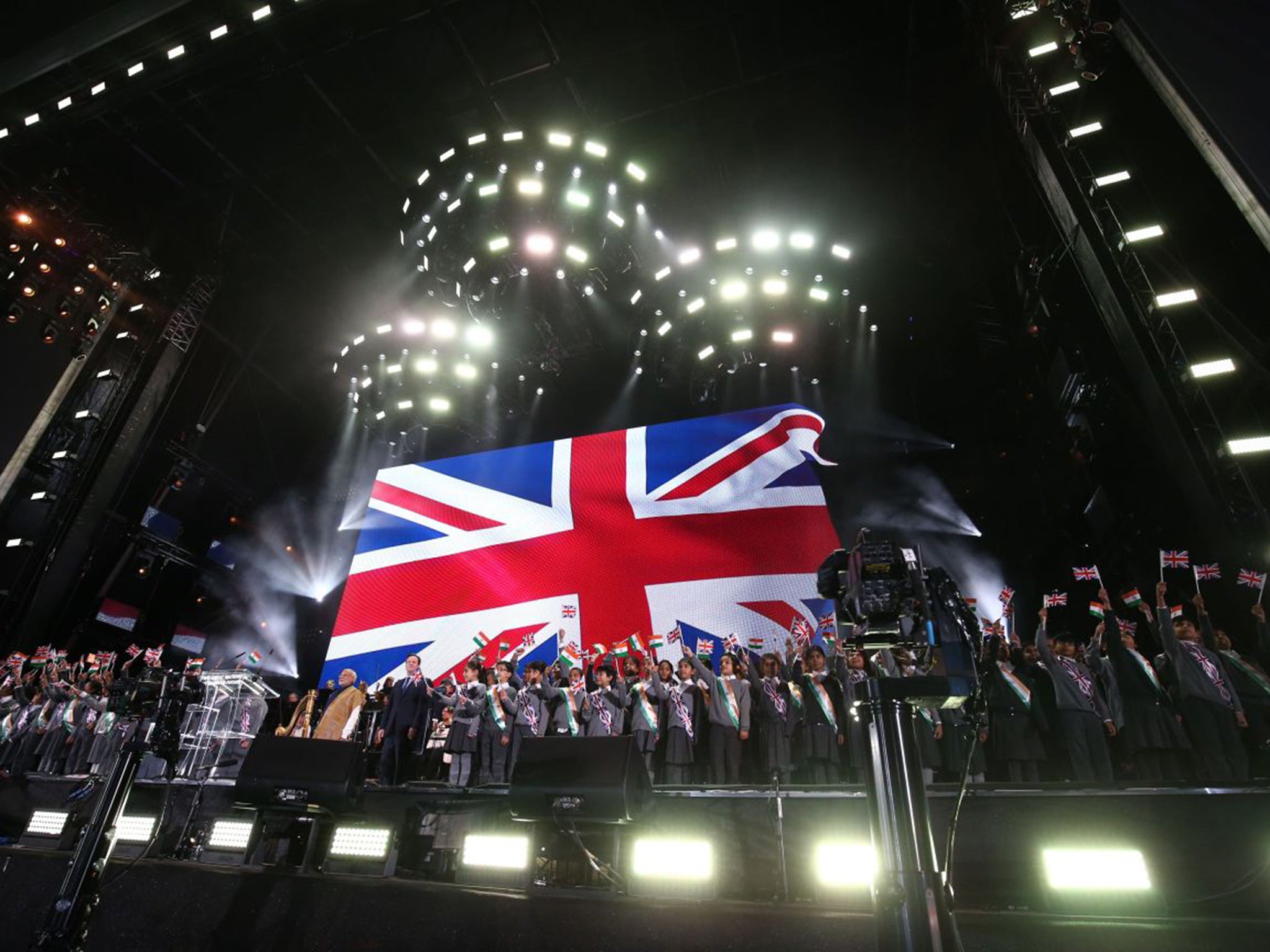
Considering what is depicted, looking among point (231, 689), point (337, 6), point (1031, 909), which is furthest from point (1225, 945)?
point (337, 6)

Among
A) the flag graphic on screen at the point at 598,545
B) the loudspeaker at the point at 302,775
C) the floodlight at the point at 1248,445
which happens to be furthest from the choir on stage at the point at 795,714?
the floodlight at the point at 1248,445

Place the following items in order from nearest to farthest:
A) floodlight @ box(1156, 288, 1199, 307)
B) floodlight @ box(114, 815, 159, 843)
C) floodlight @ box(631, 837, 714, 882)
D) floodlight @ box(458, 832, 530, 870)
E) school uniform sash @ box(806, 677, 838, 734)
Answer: floodlight @ box(631, 837, 714, 882) < floodlight @ box(458, 832, 530, 870) < floodlight @ box(114, 815, 159, 843) < school uniform sash @ box(806, 677, 838, 734) < floodlight @ box(1156, 288, 1199, 307)

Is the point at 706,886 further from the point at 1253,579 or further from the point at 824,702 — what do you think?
the point at 1253,579

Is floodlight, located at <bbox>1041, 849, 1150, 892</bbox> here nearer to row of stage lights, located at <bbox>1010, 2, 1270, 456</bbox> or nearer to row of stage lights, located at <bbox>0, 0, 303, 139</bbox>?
row of stage lights, located at <bbox>1010, 2, 1270, 456</bbox>

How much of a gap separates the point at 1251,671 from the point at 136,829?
35.4ft

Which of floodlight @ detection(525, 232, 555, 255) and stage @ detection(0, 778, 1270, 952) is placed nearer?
stage @ detection(0, 778, 1270, 952)

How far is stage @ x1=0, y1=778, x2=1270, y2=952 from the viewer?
12.9 feet

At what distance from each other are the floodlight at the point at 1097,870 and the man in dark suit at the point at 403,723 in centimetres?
679

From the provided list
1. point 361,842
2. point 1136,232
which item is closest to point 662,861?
point 361,842

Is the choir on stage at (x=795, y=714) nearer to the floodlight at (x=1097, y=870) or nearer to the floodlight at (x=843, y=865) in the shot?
the floodlight at (x=843, y=865)

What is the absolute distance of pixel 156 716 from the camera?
4.42 metres

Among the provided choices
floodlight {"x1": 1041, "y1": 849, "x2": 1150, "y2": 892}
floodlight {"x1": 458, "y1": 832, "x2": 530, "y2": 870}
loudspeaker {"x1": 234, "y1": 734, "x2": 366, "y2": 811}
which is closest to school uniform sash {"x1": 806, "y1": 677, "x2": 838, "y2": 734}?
floodlight {"x1": 1041, "y1": 849, "x2": 1150, "y2": 892}

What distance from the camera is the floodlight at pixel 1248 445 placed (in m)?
6.92

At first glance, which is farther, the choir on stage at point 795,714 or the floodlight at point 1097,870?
the choir on stage at point 795,714
